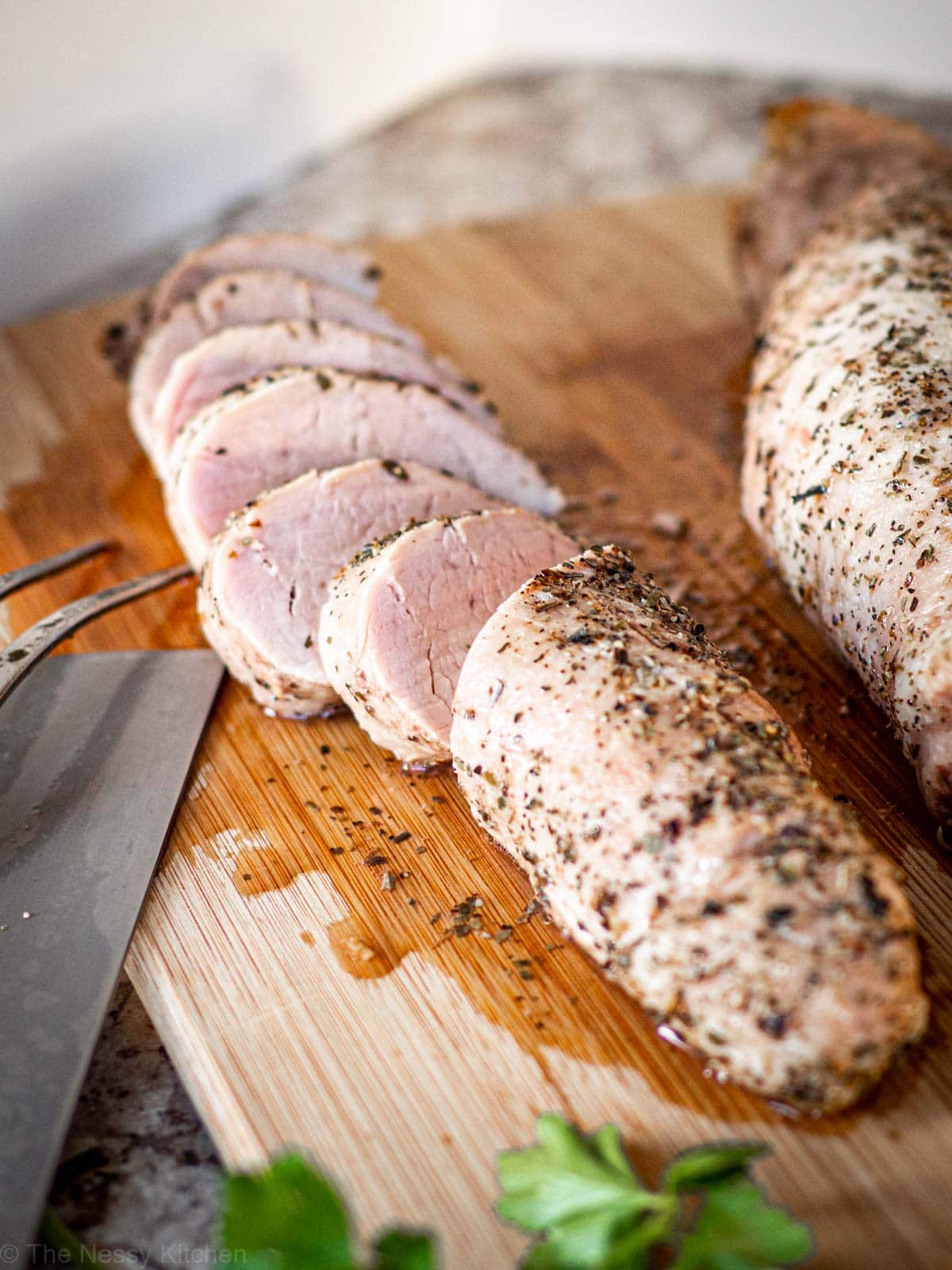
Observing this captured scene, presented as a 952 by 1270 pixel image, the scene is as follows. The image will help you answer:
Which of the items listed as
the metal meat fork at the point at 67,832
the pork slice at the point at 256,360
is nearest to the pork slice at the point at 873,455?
the pork slice at the point at 256,360

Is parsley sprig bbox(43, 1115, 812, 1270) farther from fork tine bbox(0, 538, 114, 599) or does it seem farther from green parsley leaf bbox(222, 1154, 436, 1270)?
fork tine bbox(0, 538, 114, 599)

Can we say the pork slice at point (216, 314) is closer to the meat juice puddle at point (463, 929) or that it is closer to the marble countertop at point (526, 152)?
the meat juice puddle at point (463, 929)

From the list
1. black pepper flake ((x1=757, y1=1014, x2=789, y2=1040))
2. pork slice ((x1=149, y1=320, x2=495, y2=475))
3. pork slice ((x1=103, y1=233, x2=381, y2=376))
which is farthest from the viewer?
pork slice ((x1=103, y1=233, x2=381, y2=376))

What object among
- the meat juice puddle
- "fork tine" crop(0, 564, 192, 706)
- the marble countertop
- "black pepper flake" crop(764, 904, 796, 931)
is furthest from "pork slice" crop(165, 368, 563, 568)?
the marble countertop

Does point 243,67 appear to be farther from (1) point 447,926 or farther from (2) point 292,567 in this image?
(1) point 447,926

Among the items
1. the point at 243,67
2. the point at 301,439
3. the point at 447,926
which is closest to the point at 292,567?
the point at 301,439

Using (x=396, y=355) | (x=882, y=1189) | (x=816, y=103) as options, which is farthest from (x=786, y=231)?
(x=882, y=1189)

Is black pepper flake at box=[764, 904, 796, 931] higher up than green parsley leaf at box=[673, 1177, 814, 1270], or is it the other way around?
black pepper flake at box=[764, 904, 796, 931]

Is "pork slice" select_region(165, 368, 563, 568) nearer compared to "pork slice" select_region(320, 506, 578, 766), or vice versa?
"pork slice" select_region(320, 506, 578, 766)
